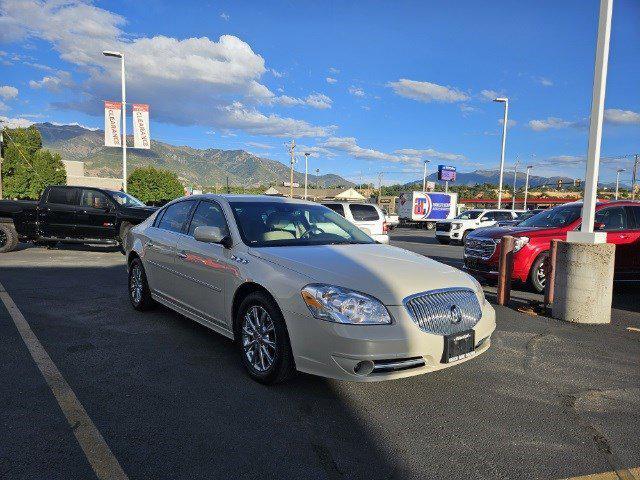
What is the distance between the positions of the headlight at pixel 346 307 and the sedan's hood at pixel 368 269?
2.3 inches

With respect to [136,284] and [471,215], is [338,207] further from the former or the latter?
[471,215]

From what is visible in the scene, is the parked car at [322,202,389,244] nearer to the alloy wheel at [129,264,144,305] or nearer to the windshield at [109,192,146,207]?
the windshield at [109,192,146,207]

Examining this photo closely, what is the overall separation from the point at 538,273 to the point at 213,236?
21.0 feet

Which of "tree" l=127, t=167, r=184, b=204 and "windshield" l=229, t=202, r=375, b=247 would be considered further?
"tree" l=127, t=167, r=184, b=204

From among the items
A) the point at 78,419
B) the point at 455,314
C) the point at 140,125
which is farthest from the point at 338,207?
the point at 140,125

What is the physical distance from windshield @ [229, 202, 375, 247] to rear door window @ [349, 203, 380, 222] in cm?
871

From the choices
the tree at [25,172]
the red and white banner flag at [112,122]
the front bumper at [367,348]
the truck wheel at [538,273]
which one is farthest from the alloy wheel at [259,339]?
the tree at [25,172]

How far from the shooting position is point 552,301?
6812 millimetres

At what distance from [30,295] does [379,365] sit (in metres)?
6.05

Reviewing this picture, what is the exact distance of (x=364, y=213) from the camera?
1415 cm

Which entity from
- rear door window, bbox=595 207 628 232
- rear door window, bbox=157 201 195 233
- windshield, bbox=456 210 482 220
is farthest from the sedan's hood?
windshield, bbox=456 210 482 220

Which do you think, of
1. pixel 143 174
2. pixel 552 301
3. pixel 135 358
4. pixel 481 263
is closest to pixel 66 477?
pixel 135 358

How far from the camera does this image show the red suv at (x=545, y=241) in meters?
8.20

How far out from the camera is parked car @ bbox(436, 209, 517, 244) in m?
21.5
